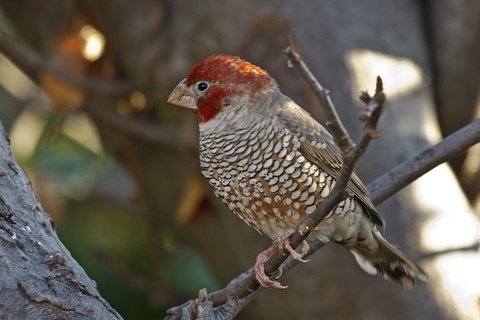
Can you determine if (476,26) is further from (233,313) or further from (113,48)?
(233,313)

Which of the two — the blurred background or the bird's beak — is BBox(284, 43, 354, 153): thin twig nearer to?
the bird's beak

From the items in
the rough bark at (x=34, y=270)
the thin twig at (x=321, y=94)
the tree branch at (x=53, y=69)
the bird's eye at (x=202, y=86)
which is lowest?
the rough bark at (x=34, y=270)

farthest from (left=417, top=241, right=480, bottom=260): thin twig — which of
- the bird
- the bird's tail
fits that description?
the bird

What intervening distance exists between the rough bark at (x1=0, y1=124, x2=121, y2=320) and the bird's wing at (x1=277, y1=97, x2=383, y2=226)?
1.18 meters

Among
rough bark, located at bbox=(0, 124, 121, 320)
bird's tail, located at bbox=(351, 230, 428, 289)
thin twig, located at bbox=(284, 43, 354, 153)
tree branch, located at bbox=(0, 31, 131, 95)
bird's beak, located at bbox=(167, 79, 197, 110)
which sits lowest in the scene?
rough bark, located at bbox=(0, 124, 121, 320)

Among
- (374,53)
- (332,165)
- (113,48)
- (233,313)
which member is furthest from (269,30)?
(233,313)

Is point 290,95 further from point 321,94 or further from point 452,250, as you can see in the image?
point 321,94

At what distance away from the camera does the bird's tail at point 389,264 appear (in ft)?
14.3

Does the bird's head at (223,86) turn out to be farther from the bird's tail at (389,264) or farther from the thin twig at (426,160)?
the bird's tail at (389,264)

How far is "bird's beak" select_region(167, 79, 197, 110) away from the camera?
13.9 ft

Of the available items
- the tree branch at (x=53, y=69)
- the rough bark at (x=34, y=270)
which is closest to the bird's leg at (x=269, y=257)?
the rough bark at (x=34, y=270)

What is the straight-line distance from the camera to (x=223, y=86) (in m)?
4.18

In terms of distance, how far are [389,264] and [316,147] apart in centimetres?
79

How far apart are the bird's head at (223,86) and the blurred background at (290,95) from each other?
125cm
